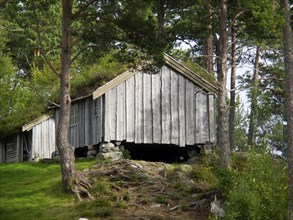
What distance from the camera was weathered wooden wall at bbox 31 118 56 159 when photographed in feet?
116

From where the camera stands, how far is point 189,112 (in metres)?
29.2

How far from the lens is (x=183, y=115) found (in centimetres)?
2906

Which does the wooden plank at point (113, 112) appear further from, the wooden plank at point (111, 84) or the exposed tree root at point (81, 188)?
the exposed tree root at point (81, 188)

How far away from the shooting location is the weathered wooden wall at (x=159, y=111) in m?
27.8

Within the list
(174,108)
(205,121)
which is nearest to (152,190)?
(174,108)

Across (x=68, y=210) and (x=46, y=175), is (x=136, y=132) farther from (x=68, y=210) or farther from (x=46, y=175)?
(x=68, y=210)

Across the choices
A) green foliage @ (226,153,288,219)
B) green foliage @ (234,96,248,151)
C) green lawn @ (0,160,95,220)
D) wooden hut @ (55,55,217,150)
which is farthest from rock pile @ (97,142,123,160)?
green foliage @ (234,96,248,151)

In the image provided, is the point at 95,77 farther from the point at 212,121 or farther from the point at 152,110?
the point at 212,121

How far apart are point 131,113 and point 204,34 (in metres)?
5.20

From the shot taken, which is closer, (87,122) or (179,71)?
(179,71)

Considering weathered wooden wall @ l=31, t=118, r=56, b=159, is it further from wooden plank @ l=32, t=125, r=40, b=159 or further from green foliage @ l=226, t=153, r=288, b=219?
green foliage @ l=226, t=153, r=288, b=219

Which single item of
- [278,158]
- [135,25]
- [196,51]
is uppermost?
[196,51]

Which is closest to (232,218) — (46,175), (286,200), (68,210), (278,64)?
(286,200)

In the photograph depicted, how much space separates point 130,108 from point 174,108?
2321mm
